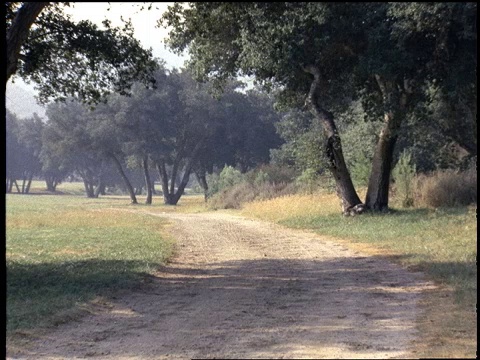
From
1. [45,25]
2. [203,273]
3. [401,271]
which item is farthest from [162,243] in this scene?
[401,271]

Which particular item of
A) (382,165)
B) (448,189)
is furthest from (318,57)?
(448,189)

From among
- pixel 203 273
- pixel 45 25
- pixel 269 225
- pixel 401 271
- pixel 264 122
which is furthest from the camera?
pixel 264 122

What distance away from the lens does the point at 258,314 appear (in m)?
9.21

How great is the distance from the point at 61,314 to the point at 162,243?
1033 cm

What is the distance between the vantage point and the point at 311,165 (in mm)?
32094

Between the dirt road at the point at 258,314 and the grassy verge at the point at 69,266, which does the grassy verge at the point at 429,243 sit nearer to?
the dirt road at the point at 258,314

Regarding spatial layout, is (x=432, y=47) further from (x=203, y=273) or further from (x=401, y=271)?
(x=203, y=273)

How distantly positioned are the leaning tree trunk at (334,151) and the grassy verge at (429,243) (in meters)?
0.76

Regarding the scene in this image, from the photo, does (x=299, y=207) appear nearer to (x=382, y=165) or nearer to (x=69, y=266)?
(x=382, y=165)

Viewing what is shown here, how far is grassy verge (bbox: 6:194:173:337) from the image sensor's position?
1050 cm

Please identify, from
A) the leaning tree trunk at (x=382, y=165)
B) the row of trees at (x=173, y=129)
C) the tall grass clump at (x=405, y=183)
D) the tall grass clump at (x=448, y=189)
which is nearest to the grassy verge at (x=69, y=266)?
the leaning tree trunk at (x=382, y=165)

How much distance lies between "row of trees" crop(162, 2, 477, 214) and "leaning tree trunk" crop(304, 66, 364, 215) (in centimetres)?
4

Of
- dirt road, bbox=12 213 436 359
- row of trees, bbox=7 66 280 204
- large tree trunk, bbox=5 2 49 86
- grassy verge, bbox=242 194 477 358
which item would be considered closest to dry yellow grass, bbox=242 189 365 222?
grassy verge, bbox=242 194 477 358

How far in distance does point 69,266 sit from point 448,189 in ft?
52.3
